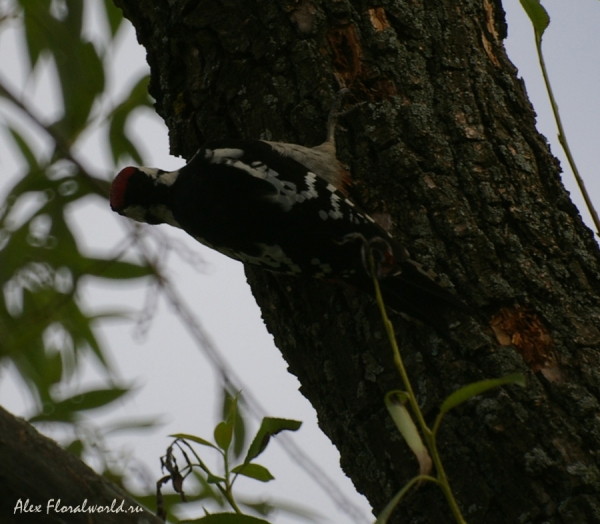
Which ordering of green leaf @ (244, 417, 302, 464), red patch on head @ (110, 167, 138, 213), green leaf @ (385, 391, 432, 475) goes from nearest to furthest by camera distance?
green leaf @ (385, 391, 432, 475)
green leaf @ (244, 417, 302, 464)
red patch on head @ (110, 167, 138, 213)

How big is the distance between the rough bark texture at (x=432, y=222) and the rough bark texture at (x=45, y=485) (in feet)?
1.98

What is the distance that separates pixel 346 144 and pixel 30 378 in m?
1.13

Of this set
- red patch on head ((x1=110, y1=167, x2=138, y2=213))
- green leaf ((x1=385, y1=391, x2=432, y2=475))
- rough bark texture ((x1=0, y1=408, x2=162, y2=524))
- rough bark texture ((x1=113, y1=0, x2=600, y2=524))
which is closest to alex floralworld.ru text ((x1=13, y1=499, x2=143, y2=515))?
rough bark texture ((x1=0, y1=408, x2=162, y2=524))

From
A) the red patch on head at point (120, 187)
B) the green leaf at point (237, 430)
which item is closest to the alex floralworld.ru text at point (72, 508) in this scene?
the green leaf at point (237, 430)

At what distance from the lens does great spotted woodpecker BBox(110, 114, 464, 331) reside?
63.9 inches

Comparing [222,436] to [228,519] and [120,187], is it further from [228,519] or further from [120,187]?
[120,187]

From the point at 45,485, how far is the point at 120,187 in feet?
4.45

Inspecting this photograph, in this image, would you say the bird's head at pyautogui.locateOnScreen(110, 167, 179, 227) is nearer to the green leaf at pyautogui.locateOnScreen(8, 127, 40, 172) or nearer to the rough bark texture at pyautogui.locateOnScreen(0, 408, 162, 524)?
the green leaf at pyautogui.locateOnScreen(8, 127, 40, 172)

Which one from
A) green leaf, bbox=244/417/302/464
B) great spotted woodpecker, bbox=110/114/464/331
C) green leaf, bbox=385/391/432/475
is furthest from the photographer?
great spotted woodpecker, bbox=110/114/464/331

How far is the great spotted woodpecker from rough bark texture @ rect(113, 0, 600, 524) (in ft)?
0.14

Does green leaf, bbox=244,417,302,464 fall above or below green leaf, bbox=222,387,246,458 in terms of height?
below

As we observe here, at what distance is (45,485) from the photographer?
982mm

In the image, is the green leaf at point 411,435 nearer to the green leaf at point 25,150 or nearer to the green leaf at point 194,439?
the green leaf at point 194,439

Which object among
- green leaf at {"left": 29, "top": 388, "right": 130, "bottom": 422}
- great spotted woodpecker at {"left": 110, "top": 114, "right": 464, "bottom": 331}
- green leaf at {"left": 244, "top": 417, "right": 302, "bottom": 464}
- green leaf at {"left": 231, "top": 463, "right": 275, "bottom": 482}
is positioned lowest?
green leaf at {"left": 231, "top": 463, "right": 275, "bottom": 482}
